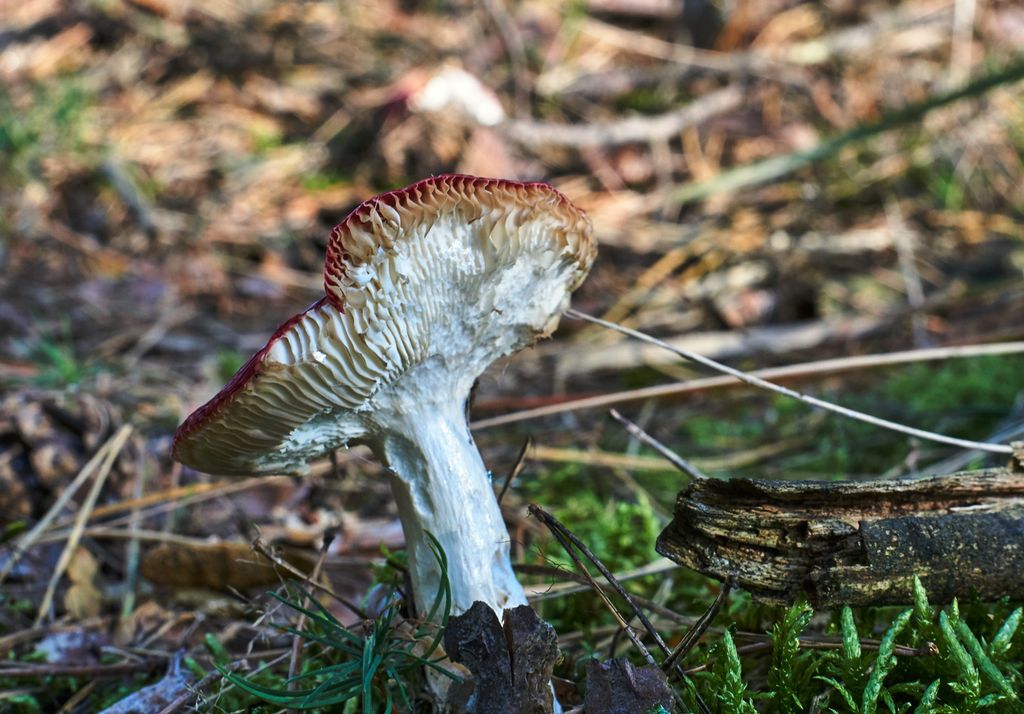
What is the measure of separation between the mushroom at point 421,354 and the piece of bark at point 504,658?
0.58ft

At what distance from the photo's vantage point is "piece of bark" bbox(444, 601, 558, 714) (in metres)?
1.34

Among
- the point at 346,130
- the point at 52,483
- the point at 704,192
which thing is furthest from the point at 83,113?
the point at 704,192

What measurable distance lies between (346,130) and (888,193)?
3892 mm

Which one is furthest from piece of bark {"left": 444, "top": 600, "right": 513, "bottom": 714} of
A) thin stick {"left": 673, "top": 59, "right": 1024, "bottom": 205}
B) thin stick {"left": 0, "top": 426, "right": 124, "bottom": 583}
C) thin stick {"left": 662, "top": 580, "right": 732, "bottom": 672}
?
thin stick {"left": 673, "top": 59, "right": 1024, "bottom": 205}

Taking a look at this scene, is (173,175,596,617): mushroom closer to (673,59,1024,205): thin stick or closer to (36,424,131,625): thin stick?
(36,424,131,625): thin stick

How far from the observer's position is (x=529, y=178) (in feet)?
18.1

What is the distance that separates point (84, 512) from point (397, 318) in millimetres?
1566

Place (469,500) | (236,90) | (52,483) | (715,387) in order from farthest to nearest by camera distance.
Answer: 1. (236,90)
2. (715,387)
3. (52,483)
4. (469,500)

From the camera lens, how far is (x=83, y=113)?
5.54 meters

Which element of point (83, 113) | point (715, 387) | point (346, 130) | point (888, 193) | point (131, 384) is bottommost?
point (715, 387)

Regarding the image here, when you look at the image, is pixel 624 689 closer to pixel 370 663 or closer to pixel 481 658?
pixel 481 658

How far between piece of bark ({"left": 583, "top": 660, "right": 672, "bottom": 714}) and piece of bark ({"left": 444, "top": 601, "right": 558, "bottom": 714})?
9 centimetres

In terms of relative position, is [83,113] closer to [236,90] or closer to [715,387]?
[236,90]

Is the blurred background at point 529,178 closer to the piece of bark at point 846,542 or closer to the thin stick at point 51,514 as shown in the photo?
the thin stick at point 51,514
